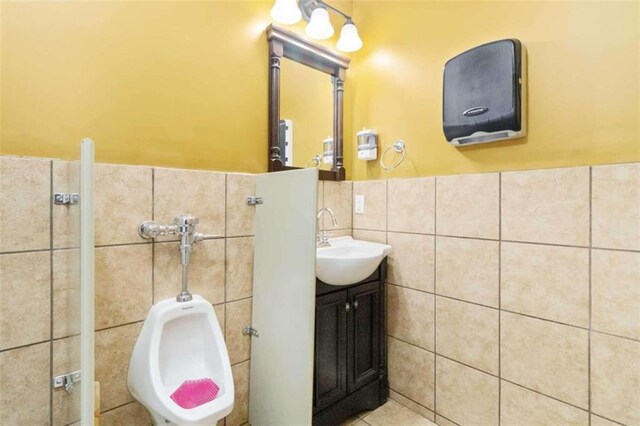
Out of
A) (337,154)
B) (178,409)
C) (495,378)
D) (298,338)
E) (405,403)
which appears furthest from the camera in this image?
(337,154)

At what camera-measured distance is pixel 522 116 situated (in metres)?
1.35

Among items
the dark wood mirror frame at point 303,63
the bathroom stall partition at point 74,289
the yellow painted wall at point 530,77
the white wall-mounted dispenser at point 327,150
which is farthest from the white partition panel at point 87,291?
the yellow painted wall at point 530,77

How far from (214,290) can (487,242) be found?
4.18 ft

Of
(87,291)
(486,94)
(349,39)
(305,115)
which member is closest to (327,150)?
(305,115)

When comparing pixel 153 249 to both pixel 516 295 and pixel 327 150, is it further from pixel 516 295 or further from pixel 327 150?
pixel 516 295

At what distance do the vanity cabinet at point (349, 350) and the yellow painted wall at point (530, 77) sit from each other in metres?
0.75

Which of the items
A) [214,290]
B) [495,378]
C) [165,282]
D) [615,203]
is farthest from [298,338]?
[615,203]

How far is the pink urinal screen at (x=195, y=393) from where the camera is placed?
3.98ft

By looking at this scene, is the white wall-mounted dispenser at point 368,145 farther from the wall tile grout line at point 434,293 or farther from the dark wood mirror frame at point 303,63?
the wall tile grout line at point 434,293

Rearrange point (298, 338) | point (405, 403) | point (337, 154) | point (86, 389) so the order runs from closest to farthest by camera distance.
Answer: point (86, 389) → point (298, 338) → point (405, 403) → point (337, 154)

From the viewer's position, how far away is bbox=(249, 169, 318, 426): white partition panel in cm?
127

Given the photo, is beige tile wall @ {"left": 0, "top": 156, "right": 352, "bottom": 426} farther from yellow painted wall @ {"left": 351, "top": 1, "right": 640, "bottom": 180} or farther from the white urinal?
yellow painted wall @ {"left": 351, "top": 1, "right": 640, "bottom": 180}

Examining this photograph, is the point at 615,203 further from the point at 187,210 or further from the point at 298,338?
the point at 187,210

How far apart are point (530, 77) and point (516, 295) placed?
931 mm
